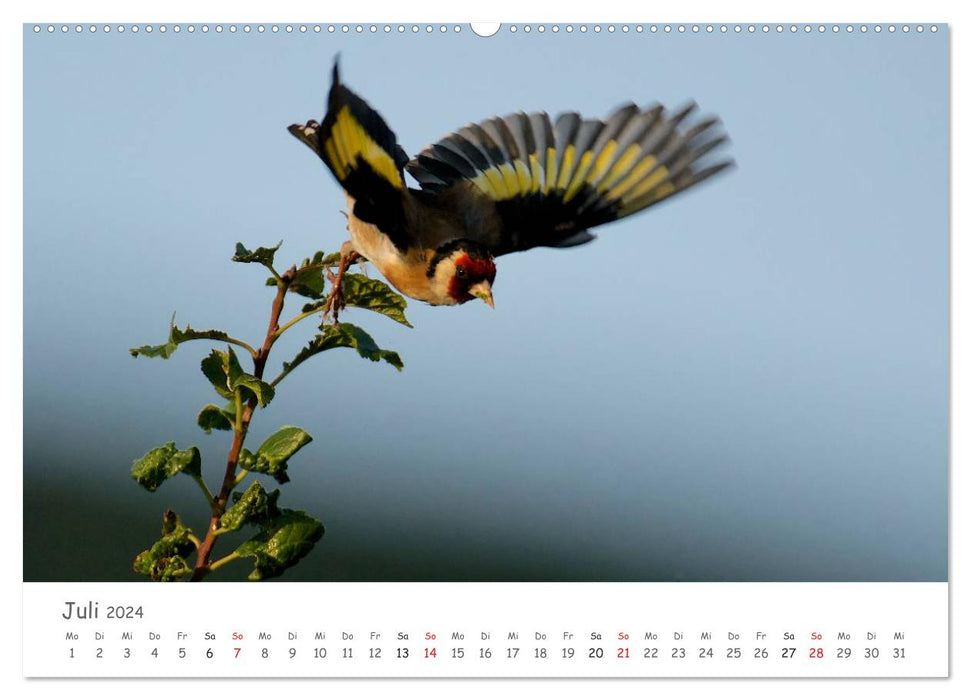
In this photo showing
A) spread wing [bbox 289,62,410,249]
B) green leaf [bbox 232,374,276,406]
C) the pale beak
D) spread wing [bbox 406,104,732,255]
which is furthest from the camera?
spread wing [bbox 406,104,732,255]

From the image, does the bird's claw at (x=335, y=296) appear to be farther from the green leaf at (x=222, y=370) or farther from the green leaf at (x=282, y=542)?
the green leaf at (x=282, y=542)

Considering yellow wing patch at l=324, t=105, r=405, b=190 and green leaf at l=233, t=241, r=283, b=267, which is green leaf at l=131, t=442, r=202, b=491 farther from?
yellow wing patch at l=324, t=105, r=405, b=190

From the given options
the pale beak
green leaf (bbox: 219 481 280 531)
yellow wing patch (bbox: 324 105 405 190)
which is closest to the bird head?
the pale beak

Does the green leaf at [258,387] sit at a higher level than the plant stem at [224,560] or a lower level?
higher

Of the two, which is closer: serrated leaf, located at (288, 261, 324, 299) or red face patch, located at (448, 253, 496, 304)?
serrated leaf, located at (288, 261, 324, 299)

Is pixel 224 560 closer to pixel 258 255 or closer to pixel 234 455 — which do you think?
pixel 234 455

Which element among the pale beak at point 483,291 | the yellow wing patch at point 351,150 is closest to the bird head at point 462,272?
the pale beak at point 483,291
